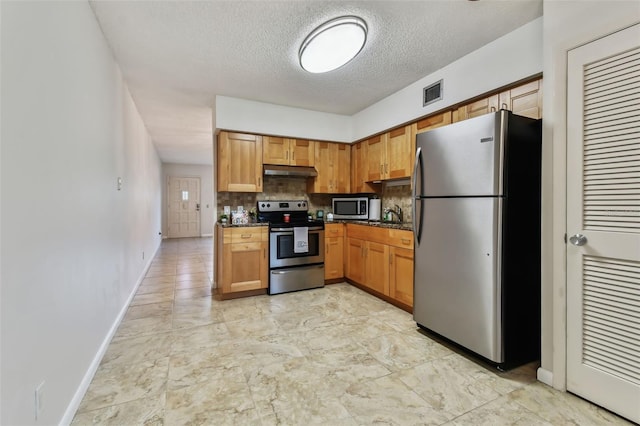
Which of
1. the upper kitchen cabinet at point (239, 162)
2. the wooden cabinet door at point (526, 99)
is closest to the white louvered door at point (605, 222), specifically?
the wooden cabinet door at point (526, 99)

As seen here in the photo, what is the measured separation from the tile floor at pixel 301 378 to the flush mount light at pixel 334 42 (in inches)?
91.1

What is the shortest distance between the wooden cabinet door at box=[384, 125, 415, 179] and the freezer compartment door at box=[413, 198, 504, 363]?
1115 mm

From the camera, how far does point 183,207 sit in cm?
955

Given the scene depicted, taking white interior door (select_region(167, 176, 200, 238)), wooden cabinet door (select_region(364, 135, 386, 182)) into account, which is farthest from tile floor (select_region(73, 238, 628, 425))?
white interior door (select_region(167, 176, 200, 238))

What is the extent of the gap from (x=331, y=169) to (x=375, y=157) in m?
0.71

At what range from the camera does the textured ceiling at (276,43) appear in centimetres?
206

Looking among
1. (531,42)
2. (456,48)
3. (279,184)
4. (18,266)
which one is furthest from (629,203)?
(279,184)

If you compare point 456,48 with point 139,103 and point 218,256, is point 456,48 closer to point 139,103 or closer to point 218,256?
point 218,256

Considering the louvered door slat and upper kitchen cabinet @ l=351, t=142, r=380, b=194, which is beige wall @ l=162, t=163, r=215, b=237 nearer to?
upper kitchen cabinet @ l=351, t=142, r=380, b=194

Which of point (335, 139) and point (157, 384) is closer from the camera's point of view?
point (157, 384)

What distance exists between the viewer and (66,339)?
1.55 meters

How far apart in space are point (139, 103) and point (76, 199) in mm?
2814

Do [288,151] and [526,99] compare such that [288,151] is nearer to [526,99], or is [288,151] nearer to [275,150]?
[275,150]

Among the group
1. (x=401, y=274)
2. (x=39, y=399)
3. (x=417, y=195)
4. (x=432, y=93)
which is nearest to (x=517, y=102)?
(x=432, y=93)
